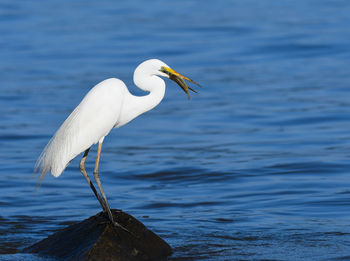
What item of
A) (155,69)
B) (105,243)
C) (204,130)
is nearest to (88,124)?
(155,69)

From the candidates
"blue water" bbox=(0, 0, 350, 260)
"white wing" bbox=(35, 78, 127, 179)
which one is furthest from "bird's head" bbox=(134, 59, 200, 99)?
"blue water" bbox=(0, 0, 350, 260)

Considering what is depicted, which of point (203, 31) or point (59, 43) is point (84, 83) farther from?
point (203, 31)

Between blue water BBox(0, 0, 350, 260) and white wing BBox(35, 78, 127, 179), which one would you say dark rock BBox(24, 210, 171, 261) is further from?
white wing BBox(35, 78, 127, 179)

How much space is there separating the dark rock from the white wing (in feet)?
2.11

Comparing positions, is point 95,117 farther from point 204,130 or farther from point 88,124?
point 204,130

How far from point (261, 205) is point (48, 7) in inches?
740

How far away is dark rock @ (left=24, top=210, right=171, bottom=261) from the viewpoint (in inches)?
274

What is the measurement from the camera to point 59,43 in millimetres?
21344

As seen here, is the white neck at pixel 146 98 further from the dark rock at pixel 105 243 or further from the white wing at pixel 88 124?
the dark rock at pixel 105 243

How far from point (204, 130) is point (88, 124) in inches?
236

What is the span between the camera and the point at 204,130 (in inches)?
527

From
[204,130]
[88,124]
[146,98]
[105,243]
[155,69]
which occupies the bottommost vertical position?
[204,130]

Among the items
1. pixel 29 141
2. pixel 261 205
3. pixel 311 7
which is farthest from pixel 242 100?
pixel 311 7

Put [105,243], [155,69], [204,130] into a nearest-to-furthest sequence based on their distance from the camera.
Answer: [105,243]
[155,69]
[204,130]
